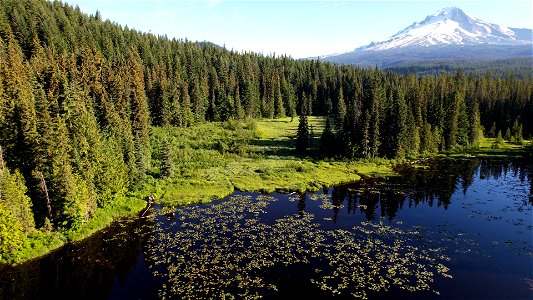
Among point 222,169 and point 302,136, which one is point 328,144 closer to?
point 302,136

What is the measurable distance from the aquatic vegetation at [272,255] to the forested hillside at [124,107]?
15206 mm

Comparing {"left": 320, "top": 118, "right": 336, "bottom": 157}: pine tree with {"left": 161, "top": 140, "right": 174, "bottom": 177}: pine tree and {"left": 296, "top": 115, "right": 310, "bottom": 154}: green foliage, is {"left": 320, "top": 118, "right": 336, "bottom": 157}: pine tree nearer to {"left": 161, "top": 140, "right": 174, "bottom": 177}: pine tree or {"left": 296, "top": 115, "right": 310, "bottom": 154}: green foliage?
{"left": 296, "top": 115, "right": 310, "bottom": 154}: green foliage

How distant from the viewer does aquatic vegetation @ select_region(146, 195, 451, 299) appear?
3647 cm

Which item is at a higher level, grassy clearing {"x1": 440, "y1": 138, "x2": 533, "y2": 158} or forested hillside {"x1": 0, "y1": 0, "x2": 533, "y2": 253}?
forested hillside {"x1": 0, "y1": 0, "x2": 533, "y2": 253}

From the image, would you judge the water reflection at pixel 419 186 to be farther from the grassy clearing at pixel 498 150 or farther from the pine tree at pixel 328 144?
the pine tree at pixel 328 144

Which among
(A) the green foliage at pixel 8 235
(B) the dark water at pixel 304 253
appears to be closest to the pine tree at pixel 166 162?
(B) the dark water at pixel 304 253

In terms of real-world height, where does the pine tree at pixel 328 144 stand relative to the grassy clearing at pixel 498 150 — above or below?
above

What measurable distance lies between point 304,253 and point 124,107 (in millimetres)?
59405

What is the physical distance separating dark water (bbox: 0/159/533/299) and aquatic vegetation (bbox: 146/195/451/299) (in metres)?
0.13

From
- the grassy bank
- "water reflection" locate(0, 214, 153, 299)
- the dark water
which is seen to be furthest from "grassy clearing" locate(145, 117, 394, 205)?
"water reflection" locate(0, 214, 153, 299)

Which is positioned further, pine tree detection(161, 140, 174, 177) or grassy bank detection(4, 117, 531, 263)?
pine tree detection(161, 140, 174, 177)

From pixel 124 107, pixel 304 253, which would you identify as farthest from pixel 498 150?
pixel 124 107

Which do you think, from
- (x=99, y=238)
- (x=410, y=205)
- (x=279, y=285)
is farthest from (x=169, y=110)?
(x=279, y=285)

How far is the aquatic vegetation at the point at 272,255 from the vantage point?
36.5m
